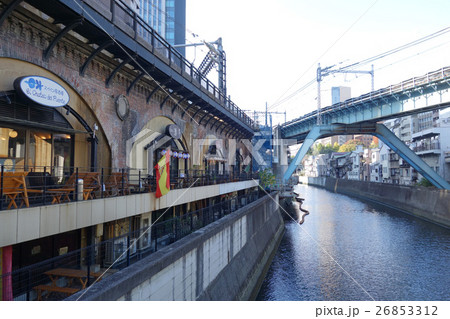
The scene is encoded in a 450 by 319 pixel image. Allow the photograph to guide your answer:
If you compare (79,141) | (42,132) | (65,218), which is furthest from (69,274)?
(79,141)

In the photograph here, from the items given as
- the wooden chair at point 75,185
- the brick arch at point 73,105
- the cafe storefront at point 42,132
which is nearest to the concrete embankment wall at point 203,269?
the wooden chair at point 75,185

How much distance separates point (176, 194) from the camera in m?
14.9

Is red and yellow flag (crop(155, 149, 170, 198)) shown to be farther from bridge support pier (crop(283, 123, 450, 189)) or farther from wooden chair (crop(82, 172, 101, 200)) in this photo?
bridge support pier (crop(283, 123, 450, 189))

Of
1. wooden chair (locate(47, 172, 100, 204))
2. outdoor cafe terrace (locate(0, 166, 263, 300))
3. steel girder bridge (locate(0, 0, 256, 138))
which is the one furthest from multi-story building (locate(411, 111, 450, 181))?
wooden chair (locate(47, 172, 100, 204))

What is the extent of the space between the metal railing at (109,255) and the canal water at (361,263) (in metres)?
6.62

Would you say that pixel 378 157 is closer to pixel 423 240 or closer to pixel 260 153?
pixel 260 153

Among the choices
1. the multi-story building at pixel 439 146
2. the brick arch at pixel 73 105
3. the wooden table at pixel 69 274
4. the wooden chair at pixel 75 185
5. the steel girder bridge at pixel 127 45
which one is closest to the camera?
the wooden table at pixel 69 274

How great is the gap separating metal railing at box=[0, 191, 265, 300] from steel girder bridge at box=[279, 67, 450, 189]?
94.0 feet

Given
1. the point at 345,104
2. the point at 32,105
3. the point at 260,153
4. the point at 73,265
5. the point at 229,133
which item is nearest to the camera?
the point at 73,265

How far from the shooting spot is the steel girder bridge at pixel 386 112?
3244cm

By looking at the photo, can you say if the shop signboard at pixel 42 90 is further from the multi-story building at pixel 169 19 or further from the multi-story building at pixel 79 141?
the multi-story building at pixel 169 19
